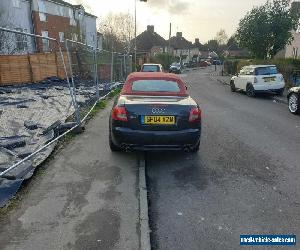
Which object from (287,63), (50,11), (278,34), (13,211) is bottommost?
(13,211)

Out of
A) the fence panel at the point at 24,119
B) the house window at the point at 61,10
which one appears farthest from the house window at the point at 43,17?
the fence panel at the point at 24,119

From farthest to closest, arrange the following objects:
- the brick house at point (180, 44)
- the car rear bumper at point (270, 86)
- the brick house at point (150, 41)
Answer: the brick house at point (180, 44)
the brick house at point (150, 41)
the car rear bumper at point (270, 86)

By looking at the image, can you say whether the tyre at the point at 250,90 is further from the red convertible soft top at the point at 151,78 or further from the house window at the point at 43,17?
the house window at the point at 43,17

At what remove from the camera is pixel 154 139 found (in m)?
5.73

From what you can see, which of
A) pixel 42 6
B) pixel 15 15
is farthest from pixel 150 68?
pixel 42 6

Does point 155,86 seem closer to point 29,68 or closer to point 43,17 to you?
point 29,68

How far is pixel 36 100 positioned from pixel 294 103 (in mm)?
9042

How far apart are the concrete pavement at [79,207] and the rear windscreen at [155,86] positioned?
58.6 inches

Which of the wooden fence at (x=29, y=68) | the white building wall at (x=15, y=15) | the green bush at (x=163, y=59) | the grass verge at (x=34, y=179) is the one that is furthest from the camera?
the green bush at (x=163, y=59)

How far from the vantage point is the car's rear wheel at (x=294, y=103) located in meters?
11.1

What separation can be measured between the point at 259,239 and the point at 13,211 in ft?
10.3

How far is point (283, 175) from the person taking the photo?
5.55m

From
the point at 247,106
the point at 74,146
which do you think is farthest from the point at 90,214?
the point at 247,106

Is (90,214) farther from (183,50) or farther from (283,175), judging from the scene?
(183,50)
